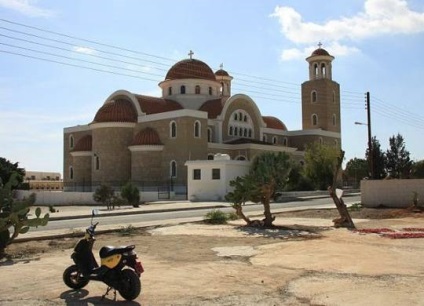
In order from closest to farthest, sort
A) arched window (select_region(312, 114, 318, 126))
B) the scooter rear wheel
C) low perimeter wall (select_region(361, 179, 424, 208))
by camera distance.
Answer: the scooter rear wheel → low perimeter wall (select_region(361, 179, 424, 208)) → arched window (select_region(312, 114, 318, 126))

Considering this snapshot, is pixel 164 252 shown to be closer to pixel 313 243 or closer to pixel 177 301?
pixel 313 243

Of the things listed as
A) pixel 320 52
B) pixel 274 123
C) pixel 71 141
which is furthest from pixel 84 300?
pixel 274 123

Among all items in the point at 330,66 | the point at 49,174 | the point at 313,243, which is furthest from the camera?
the point at 49,174

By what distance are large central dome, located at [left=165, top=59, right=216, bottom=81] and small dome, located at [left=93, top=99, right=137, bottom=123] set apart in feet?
26.3

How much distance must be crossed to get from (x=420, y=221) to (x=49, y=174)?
127097 mm

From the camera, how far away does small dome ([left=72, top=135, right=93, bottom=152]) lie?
5906cm

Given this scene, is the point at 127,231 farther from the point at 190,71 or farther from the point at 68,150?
the point at 68,150

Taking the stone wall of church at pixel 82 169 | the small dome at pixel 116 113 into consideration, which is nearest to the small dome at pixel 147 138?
the small dome at pixel 116 113

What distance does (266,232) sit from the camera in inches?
664

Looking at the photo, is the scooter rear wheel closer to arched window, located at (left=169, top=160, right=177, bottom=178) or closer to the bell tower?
arched window, located at (left=169, top=160, right=177, bottom=178)

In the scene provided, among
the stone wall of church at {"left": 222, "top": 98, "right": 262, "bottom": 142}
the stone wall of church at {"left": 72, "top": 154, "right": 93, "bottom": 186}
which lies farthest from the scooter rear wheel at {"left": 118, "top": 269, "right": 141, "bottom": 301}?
the stone wall of church at {"left": 72, "top": 154, "right": 93, "bottom": 186}

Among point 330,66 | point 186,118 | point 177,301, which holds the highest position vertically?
point 330,66

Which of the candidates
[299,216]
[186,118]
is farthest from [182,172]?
[299,216]

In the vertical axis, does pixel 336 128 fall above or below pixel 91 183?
above
